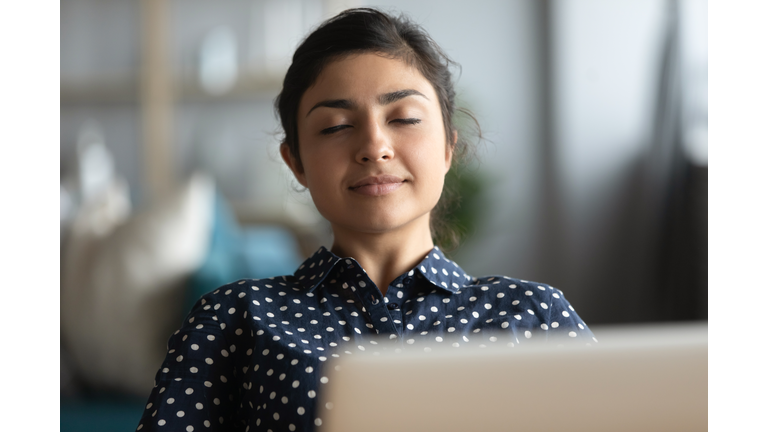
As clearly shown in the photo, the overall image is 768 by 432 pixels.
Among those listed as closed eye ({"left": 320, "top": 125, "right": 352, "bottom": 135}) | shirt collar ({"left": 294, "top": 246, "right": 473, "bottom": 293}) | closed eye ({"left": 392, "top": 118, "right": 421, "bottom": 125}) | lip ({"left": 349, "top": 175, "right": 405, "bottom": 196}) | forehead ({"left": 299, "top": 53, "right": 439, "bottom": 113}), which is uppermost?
forehead ({"left": 299, "top": 53, "right": 439, "bottom": 113})

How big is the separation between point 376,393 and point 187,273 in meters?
1.14

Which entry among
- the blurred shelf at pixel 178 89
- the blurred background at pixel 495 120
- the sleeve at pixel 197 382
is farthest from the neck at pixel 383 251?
the blurred shelf at pixel 178 89

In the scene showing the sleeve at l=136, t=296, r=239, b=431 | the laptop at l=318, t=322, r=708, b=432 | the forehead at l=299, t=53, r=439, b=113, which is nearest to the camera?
the laptop at l=318, t=322, r=708, b=432

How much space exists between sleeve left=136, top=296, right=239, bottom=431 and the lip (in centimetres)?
25

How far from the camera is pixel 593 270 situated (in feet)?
10.6

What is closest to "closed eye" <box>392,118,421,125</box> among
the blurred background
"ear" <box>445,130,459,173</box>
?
"ear" <box>445,130,459,173</box>

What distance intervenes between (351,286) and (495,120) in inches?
100

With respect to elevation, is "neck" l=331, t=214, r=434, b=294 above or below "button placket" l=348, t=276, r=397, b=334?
above

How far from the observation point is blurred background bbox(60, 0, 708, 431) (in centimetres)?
305

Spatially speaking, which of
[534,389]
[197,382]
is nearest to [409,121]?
[197,382]

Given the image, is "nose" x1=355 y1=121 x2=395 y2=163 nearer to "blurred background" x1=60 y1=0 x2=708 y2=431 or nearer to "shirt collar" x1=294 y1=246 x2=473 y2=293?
"shirt collar" x1=294 y1=246 x2=473 y2=293
